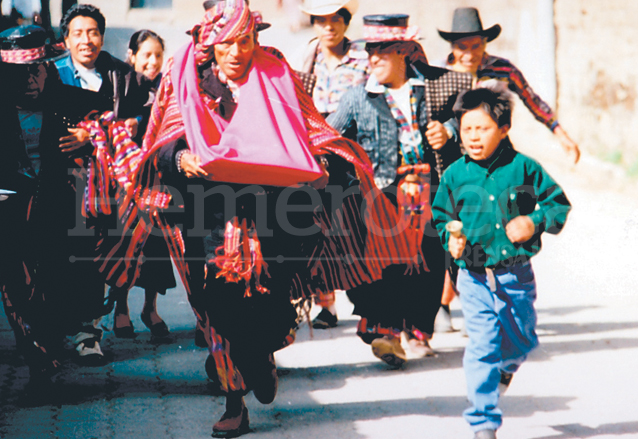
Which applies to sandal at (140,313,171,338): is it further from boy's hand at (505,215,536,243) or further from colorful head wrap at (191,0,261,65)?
boy's hand at (505,215,536,243)

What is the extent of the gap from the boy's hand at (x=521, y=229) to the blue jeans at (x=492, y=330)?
17 cm

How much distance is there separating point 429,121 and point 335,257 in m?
1.19

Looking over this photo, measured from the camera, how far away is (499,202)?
446 cm

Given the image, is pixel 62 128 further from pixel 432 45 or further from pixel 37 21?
pixel 432 45

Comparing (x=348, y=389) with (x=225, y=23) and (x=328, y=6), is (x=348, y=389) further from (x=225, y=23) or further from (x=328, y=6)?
(x=328, y=6)

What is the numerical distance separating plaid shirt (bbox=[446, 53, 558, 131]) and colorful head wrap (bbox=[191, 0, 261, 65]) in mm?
2378

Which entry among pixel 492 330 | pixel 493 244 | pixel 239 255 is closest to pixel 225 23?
pixel 239 255

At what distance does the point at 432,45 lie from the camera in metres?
16.3

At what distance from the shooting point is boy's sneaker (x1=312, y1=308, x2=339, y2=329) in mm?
7246

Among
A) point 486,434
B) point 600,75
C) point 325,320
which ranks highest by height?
point 600,75

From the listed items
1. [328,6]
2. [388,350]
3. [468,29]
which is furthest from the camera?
[328,6]

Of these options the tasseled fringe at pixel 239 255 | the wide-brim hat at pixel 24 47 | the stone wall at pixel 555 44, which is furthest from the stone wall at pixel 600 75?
the wide-brim hat at pixel 24 47

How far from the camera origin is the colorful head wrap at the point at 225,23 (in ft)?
15.1

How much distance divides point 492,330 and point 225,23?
1.99 metres
